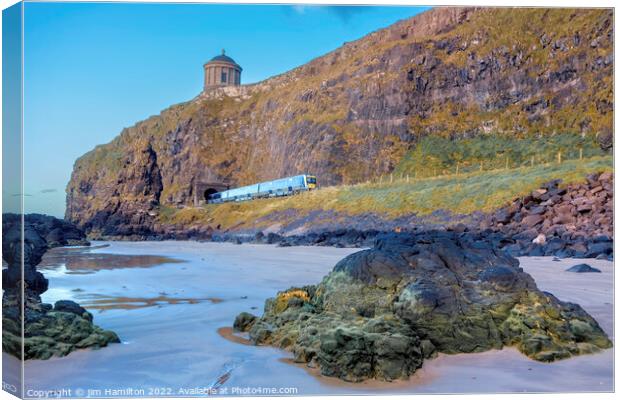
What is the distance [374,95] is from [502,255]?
97.0ft

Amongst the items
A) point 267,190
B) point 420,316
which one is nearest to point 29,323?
point 420,316

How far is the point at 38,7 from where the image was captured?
381 centimetres

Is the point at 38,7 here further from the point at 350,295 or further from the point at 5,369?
the point at 350,295

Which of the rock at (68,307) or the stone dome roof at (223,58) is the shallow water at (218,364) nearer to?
the rock at (68,307)

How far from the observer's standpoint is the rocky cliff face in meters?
14.7

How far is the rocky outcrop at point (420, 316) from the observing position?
3486 mm

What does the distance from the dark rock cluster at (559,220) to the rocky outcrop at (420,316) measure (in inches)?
122

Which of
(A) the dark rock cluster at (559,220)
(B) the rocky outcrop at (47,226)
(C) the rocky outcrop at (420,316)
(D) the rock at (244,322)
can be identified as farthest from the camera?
(A) the dark rock cluster at (559,220)

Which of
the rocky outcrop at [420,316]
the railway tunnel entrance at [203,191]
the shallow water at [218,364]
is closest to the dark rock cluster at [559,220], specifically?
the shallow water at [218,364]

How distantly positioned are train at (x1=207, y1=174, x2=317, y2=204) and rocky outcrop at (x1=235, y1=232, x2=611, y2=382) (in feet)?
29.6

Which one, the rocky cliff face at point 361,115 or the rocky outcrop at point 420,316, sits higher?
the rocky cliff face at point 361,115

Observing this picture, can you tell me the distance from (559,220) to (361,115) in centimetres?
2350

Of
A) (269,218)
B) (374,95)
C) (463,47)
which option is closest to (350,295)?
(269,218)

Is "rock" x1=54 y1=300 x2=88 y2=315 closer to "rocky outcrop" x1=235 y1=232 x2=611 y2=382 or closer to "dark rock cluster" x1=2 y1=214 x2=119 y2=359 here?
"dark rock cluster" x1=2 y1=214 x2=119 y2=359
